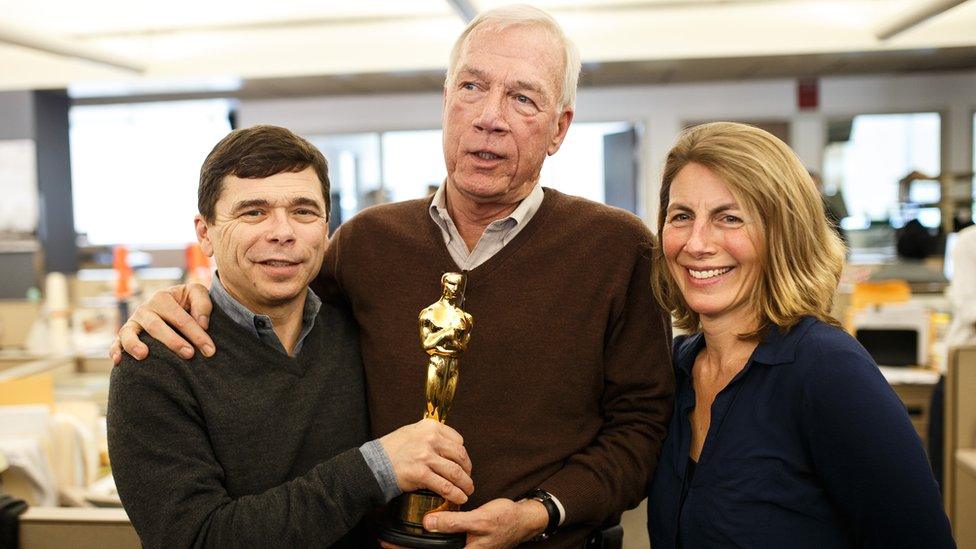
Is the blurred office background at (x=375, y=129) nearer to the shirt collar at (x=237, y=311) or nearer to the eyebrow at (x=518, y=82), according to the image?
the shirt collar at (x=237, y=311)

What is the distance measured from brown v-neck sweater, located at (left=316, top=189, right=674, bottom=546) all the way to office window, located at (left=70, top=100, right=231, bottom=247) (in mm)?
9789

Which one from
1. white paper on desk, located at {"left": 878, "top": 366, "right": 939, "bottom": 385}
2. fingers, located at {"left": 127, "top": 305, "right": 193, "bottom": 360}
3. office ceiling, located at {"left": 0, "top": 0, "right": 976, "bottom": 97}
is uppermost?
office ceiling, located at {"left": 0, "top": 0, "right": 976, "bottom": 97}

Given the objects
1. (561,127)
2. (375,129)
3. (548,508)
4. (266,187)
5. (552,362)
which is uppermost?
(375,129)

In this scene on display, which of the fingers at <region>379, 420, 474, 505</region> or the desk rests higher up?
the fingers at <region>379, 420, 474, 505</region>

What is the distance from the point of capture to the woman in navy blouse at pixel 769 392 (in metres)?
1.16

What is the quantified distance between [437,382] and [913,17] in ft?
15.7

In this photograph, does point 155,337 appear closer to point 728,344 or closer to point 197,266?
point 728,344

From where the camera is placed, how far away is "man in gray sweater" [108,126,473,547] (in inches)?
45.3

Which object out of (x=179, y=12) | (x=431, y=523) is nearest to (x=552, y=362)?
(x=431, y=523)

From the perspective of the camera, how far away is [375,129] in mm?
9117

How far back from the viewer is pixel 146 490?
1.15 metres

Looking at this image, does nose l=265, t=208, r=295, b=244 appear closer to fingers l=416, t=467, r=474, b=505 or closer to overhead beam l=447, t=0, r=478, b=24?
fingers l=416, t=467, r=474, b=505

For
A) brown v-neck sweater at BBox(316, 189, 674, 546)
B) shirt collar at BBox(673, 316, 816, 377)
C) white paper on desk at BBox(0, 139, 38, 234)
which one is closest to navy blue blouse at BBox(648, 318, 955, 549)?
shirt collar at BBox(673, 316, 816, 377)

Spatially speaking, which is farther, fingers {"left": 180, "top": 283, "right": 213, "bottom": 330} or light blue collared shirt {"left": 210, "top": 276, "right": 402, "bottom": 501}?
fingers {"left": 180, "top": 283, "right": 213, "bottom": 330}
